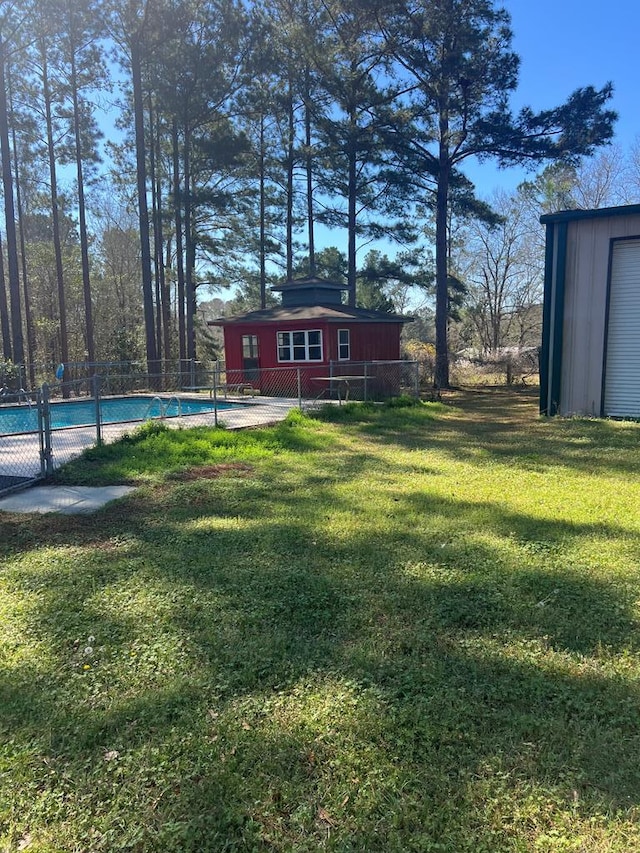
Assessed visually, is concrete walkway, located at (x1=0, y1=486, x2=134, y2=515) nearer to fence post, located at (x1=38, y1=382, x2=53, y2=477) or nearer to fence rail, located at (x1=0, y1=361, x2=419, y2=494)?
fence rail, located at (x1=0, y1=361, x2=419, y2=494)

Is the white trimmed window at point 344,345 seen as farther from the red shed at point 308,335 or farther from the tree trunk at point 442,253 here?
the tree trunk at point 442,253

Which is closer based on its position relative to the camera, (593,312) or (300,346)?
(593,312)

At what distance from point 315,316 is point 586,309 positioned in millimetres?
8479

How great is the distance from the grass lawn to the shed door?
6751mm

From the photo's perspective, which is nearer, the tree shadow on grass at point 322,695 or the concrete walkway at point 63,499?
the tree shadow on grass at point 322,695

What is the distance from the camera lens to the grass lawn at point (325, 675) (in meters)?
1.81

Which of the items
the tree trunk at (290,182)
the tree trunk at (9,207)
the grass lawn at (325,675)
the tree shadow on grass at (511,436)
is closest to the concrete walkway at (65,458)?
the grass lawn at (325,675)

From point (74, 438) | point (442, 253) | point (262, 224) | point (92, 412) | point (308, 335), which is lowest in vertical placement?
point (74, 438)

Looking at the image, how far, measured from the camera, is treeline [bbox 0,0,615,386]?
1844 centimetres

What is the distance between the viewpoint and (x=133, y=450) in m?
7.97

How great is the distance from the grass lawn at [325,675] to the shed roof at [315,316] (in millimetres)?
12958

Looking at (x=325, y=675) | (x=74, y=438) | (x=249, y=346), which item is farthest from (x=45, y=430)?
(x=249, y=346)

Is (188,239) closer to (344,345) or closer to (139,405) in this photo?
(344,345)

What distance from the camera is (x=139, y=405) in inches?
630
